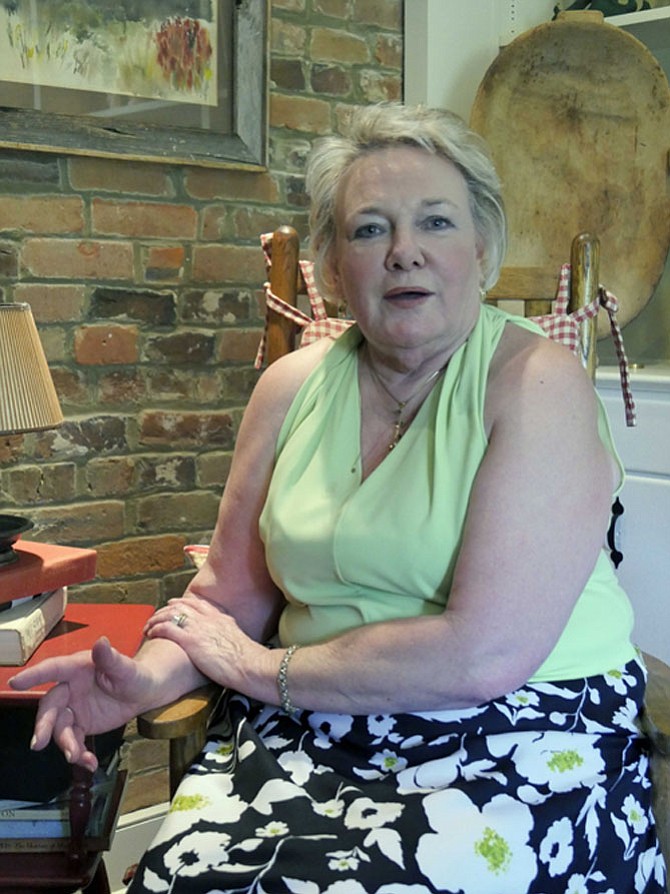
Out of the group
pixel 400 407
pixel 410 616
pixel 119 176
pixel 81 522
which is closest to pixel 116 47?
pixel 119 176

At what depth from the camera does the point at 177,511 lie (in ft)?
6.93

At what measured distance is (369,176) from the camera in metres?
1.33

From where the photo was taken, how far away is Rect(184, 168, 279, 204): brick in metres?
2.07

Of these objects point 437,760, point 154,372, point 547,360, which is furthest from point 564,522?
point 154,372

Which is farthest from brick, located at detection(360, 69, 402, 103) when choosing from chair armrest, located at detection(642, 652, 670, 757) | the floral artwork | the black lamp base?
chair armrest, located at detection(642, 652, 670, 757)

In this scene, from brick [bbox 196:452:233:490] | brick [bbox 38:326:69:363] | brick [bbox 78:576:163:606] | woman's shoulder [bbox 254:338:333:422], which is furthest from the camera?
brick [bbox 196:452:233:490]

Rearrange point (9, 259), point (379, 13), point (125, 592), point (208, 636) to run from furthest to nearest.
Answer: point (379, 13), point (125, 592), point (9, 259), point (208, 636)

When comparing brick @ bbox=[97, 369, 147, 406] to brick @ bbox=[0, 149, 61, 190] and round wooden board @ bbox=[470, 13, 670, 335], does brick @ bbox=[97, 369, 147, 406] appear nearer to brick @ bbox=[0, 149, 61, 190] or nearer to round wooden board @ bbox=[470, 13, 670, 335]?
brick @ bbox=[0, 149, 61, 190]

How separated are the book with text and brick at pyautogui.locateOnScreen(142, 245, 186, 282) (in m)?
0.74

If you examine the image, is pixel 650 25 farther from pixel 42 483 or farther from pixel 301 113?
pixel 42 483

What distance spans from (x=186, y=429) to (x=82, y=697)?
2.97 ft

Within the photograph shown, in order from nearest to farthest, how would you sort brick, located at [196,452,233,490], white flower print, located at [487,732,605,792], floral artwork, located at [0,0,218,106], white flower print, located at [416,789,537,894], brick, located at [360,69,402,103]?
white flower print, located at [416,789,537,894], white flower print, located at [487,732,605,792], floral artwork, located at [0,0,218,106], brick, located at [196,452,233,490], brick, located at [360,69,402,103]

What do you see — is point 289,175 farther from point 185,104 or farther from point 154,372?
point 154,372

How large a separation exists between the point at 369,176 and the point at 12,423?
24.5 inches
